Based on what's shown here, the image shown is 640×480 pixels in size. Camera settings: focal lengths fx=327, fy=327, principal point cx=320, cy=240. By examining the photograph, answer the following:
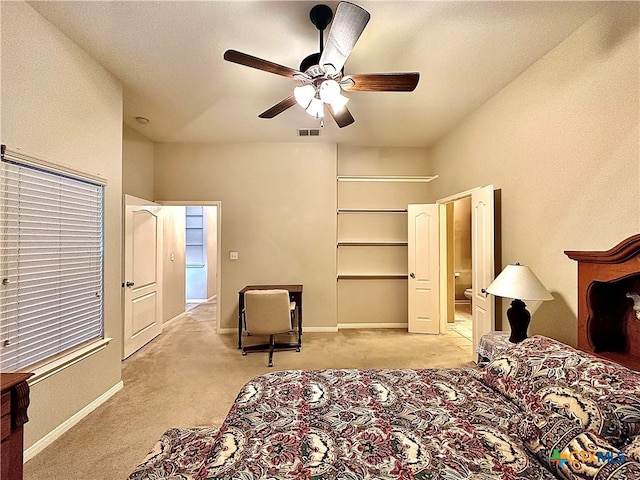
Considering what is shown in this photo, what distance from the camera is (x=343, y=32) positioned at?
178 centimetres

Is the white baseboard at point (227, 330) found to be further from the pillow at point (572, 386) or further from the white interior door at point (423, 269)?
the pillow at point (572, 386)

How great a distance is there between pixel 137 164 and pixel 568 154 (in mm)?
4889

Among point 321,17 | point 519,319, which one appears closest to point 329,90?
point 321,17

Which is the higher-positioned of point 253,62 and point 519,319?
point 253,62

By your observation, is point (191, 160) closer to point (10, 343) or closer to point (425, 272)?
point (10, 343)

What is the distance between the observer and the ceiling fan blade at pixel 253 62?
1964 millimetres

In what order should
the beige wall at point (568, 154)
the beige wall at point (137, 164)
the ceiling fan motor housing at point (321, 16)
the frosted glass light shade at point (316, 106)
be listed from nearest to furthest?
the beige wall at point (568, 154), the ceiling fan motor housing at point (321, 16), the frosted glass light shade at point (316, 106), the beige wall at point (137, 164)

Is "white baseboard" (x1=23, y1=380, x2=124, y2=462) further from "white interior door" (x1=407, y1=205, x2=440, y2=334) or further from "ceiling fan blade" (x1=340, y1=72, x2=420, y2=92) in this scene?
"white interior door" (x1=407, y1=205, x2=440, y2=334)

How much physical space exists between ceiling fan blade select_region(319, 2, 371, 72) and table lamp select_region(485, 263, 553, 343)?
2022mm

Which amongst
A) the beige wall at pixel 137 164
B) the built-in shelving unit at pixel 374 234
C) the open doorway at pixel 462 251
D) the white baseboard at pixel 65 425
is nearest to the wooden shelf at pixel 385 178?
the built-in shelving unit at pixel 374 234

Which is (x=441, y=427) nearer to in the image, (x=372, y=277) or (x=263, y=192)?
(x=372, y=277)

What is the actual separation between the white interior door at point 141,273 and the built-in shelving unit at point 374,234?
9.00ft

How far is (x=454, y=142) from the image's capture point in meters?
4.42

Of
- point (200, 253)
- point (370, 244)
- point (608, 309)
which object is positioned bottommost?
point (608, 309)
